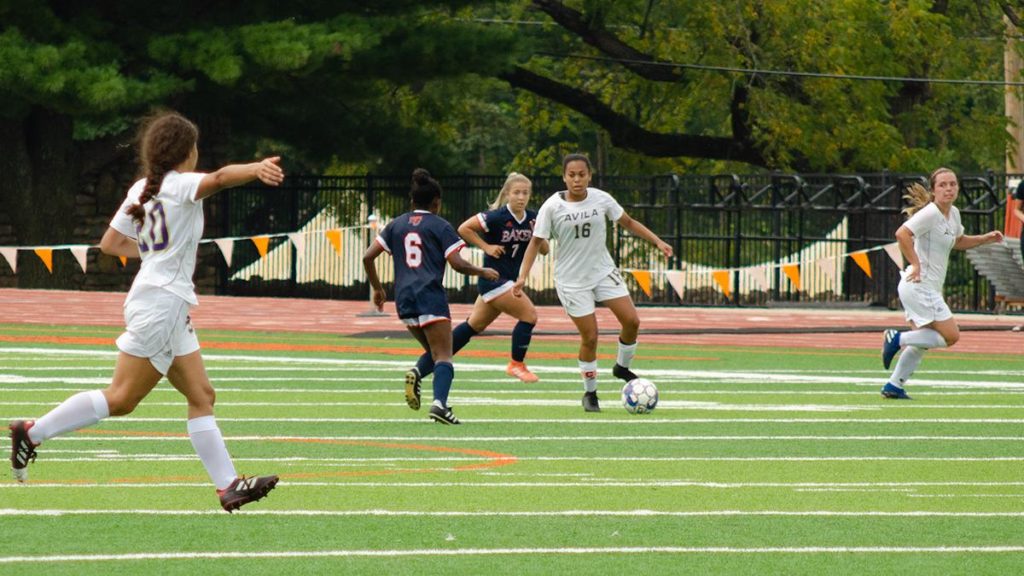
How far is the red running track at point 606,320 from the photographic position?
86.2ft

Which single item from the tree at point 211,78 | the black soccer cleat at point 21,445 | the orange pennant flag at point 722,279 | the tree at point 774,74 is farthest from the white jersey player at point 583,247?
the tree at point 774,74

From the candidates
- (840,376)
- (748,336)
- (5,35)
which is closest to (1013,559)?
(840,376)

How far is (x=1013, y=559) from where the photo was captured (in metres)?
7.98

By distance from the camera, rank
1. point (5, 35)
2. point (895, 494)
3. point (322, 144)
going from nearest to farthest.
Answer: point (895, 494)
point (5, 35)
point (322, 144)

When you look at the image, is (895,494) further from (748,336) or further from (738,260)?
(738,260)

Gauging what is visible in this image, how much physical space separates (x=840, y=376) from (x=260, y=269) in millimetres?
23057

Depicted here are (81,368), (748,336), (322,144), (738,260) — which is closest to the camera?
(81,368)

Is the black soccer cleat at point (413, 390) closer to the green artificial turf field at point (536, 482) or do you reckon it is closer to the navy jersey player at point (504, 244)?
the green artificial turf field at point (536, 482)

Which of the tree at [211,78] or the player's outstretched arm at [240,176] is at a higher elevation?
the tree at [211,78]

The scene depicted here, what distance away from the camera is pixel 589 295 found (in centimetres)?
1560

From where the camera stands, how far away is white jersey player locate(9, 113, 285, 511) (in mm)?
8875

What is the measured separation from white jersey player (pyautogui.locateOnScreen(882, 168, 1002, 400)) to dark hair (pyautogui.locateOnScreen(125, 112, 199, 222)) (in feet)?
27.8

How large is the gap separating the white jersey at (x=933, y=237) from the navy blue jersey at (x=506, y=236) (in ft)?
10.5

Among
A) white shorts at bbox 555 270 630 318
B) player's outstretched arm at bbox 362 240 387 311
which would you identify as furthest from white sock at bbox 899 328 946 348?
player's outstretched arm at bbox 362 240 387 311
